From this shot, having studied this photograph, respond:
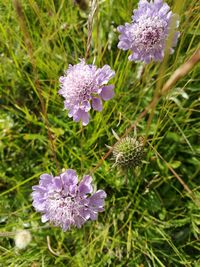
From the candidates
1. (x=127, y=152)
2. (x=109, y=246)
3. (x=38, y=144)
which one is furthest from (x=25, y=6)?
(x=109, y=246)

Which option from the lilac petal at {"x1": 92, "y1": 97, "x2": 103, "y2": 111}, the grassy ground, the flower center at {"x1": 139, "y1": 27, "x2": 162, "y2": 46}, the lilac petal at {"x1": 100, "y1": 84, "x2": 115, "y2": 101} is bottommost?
the grassy ground

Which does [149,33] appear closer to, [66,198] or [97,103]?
[97,103]

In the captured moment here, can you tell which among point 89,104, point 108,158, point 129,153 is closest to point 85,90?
point 89,104

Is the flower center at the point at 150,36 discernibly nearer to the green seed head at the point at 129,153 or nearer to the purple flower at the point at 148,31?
the purple flower at the point at 148,31

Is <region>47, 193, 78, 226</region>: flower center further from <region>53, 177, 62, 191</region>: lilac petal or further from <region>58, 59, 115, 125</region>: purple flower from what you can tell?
<region>58, 59, 115, 125</region>: purple flower

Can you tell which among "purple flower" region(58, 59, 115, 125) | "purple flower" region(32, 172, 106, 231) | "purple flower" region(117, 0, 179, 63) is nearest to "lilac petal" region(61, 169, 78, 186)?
"purple flower" region(32, 172, 106, 231)

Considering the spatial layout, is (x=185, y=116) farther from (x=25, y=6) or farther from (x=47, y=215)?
(x=25, y=6)

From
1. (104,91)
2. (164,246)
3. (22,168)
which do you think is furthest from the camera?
(22,168)
